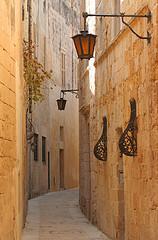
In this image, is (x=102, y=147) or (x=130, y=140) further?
(x=102, y=147)

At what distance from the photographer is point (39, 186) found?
2381cm

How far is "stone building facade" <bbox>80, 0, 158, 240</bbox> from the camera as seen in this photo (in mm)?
8570

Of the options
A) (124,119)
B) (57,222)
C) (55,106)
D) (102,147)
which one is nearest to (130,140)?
(124,119)

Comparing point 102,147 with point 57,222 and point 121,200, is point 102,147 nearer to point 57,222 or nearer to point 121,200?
point 121,200

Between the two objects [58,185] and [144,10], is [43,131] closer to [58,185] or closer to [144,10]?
[58,185]

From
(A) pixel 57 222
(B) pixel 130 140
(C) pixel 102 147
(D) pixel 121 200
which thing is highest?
(B) pixel 130 140

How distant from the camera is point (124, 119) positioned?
416 inches

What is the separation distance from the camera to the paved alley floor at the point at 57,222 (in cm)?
1274

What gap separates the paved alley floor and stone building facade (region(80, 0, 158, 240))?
401 millimetres

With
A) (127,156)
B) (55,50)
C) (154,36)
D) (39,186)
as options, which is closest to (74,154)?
(55,50)

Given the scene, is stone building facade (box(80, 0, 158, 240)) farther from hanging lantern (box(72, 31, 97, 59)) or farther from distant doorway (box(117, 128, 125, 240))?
hanging lantern (box(72, 31, 97, 59))

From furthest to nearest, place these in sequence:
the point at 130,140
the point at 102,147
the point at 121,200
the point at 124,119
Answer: the point at 102,147 → the point at 121,200 → the point at 124,119 → the point at 130,140

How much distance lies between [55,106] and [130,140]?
18.9 metres

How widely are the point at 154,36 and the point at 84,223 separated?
782 centimetres
